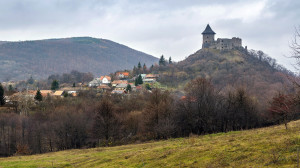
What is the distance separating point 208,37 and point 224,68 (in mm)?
30872

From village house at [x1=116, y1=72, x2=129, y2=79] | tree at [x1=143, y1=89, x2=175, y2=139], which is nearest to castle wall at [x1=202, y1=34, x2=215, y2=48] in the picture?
village house at [x1=116, y1=72, x2=129, y2=79]

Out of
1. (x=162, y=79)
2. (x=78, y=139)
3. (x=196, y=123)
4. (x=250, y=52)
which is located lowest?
(x=78, y=139)

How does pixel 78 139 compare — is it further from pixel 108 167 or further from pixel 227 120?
pixel 108 167

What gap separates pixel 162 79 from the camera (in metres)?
136

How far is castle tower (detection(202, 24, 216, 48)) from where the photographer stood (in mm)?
162275

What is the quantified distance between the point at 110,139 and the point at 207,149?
107 ft

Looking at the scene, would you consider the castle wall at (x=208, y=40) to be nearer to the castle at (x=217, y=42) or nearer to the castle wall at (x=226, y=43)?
the castle at (x=217, y=42)

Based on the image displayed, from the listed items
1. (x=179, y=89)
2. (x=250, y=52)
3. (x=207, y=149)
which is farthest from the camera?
(x=250, y=52)

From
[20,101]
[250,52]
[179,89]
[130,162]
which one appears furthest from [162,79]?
[130,162]

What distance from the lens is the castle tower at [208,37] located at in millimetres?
162275

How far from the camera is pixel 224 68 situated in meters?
140

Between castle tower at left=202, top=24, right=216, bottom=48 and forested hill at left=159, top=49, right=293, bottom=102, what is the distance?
13.8ft

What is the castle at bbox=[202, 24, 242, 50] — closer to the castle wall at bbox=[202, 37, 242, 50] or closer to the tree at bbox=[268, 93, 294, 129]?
the castle wall at bbox=[202, 37, 242, 50]

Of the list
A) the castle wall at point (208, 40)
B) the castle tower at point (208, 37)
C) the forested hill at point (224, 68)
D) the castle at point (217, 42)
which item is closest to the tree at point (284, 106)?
the forested hill at point (224, 68)
